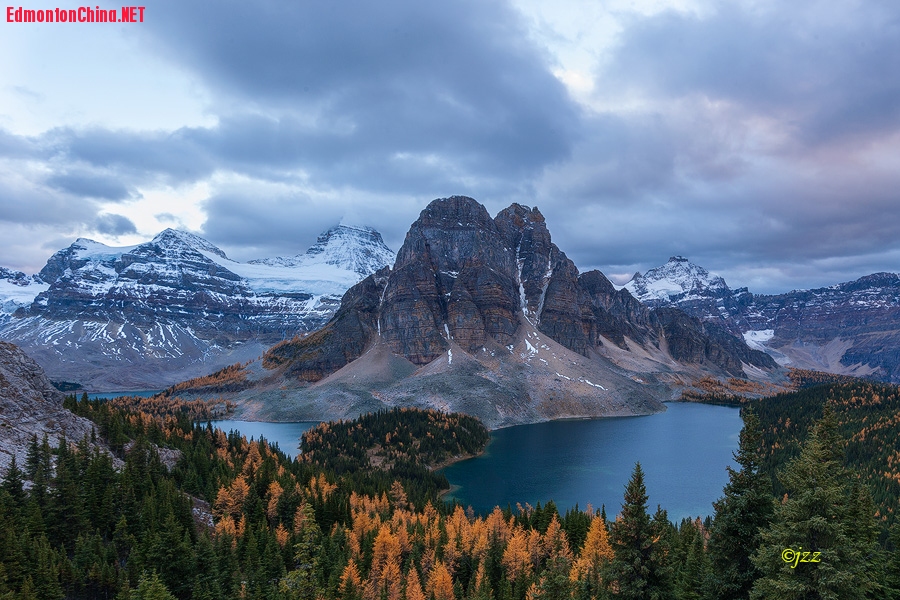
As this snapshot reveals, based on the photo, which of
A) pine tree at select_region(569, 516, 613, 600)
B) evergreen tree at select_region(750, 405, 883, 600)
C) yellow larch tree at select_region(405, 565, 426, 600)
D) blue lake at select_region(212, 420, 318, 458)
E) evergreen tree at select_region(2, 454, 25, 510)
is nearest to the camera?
evergreen tree at select_region(750, 405, 883, 600)

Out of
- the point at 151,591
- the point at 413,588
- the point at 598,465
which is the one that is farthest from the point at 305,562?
the point at 598,465

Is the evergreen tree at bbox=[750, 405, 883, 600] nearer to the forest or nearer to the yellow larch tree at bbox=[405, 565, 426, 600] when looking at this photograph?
the forest

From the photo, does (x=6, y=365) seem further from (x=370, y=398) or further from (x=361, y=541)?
(x=370, y=398)

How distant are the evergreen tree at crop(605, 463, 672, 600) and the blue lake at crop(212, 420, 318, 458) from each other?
121088 millimetres

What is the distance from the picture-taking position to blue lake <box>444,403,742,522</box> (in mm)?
93688

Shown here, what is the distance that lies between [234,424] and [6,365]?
123569 mm

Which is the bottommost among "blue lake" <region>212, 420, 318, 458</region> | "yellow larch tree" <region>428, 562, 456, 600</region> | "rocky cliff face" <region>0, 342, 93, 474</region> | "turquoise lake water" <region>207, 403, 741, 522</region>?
"blue lake" <region>212, 420, 318, 458</region>

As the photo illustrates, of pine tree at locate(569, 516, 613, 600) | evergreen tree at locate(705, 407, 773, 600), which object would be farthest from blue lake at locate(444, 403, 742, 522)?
evergreen tree at locate(705, 407, 773, 600)

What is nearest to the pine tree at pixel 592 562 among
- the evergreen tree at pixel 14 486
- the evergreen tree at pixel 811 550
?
the evergreen tree at pixel 811 550

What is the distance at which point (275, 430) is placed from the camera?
559ft

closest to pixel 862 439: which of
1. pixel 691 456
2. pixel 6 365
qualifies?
pixel 691 456

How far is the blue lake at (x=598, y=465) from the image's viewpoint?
93.7 m
